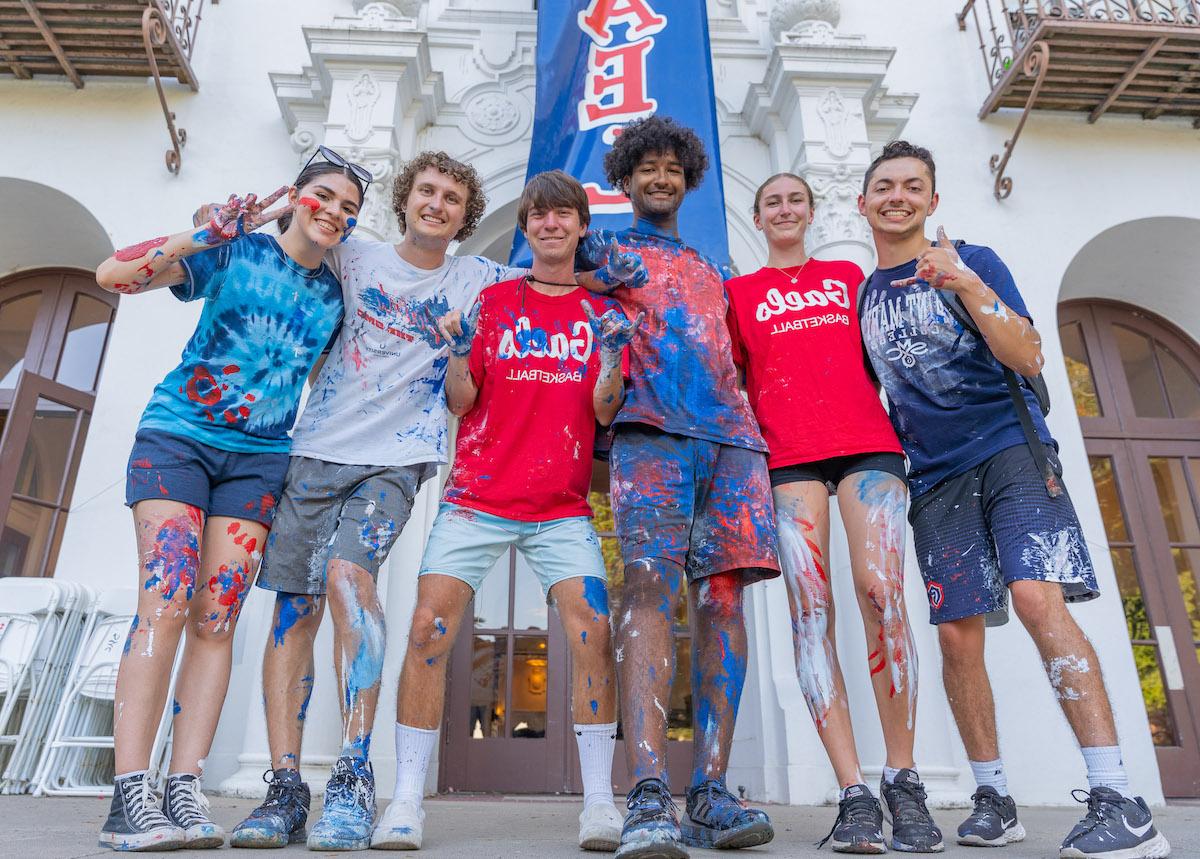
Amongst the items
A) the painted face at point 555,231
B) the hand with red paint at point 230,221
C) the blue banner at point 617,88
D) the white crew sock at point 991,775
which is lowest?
the white crew sock at point 991,775

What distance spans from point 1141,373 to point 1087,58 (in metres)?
2.47

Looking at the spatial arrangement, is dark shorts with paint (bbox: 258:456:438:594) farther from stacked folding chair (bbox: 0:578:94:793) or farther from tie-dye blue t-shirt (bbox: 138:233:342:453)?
stacked folding chair (bbox: 0:578:94:793)

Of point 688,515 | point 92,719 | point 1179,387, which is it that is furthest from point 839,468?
point 1179,387

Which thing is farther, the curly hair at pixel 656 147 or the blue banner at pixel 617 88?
the blue banner at pixel 617 88

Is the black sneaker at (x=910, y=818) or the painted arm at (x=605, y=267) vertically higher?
the painted arm at (x=605, y=267)

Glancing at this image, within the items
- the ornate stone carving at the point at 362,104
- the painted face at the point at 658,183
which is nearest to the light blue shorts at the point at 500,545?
the painted face at the point at 658,183

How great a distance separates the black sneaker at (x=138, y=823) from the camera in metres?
2.00

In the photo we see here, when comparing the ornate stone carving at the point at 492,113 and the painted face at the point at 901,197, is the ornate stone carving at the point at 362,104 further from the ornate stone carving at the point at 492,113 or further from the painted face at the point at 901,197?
the painted face at the point at 901,197

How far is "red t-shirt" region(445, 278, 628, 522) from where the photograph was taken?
241cm

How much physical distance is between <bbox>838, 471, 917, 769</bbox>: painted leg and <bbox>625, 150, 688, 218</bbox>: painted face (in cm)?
104

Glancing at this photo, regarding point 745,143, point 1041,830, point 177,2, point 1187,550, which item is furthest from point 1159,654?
point 177,2

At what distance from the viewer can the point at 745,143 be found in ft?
19.2

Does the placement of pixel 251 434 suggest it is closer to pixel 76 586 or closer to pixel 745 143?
pixel 76 586

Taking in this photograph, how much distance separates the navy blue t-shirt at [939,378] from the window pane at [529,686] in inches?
129
